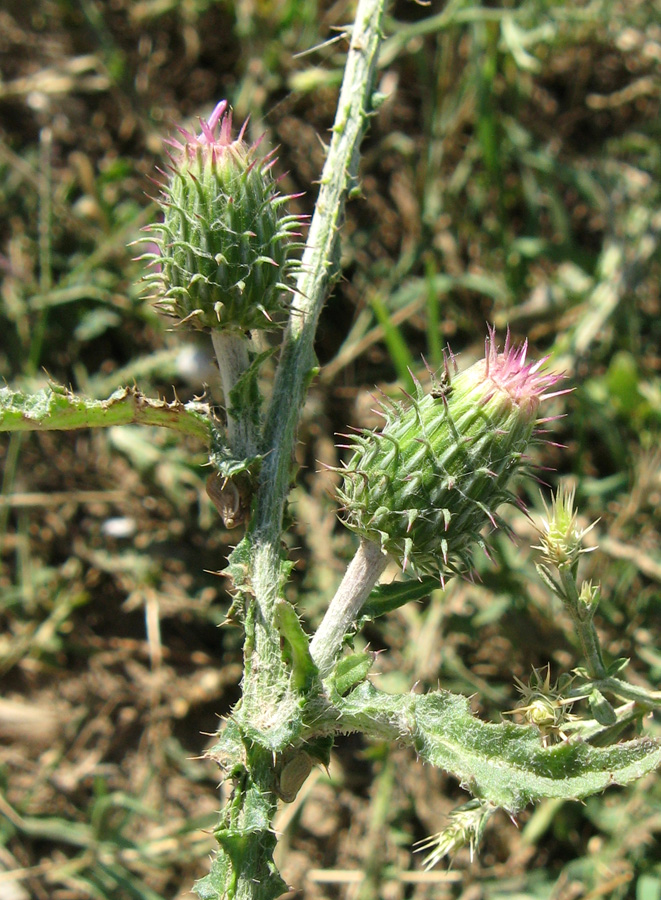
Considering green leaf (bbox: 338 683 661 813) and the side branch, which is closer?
green leaf (bbox: 338 683 661 813)

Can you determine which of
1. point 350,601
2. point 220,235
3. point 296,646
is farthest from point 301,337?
point 296,646

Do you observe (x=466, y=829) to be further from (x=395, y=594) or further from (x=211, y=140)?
(x=211, y=140)

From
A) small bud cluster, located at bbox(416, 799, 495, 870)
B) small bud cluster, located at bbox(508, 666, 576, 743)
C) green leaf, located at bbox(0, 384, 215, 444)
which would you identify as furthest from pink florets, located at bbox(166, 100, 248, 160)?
small bud cluster, located at bbox(416, 799, 495, 870)

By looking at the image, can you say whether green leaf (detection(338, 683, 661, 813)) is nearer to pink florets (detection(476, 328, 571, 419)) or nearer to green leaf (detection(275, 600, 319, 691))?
green leaf (detection(275, 600, 319, 691))

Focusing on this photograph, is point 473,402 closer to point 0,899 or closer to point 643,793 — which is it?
point 643,793

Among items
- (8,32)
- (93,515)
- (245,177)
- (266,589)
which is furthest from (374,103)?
(8,32)

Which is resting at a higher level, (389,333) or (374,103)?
(374,103)

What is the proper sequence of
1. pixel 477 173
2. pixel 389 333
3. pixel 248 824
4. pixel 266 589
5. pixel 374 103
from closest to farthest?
pixel 248 824, pixel 266 589, pixel 374 103, pixel 389 333, pixel 477 173
